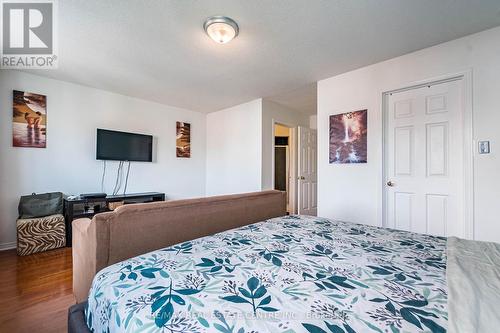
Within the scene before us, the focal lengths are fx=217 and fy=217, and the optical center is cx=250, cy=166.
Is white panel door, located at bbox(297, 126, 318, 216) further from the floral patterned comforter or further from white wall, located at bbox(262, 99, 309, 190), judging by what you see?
the floral patterned comforter

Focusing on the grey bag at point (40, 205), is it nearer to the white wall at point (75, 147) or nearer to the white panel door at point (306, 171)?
the white wall at point (75, 147)

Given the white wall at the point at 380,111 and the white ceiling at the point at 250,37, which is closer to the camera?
the white ceiling at the point at 250,37

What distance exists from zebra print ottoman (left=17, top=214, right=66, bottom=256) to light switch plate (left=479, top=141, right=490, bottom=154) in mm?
4947

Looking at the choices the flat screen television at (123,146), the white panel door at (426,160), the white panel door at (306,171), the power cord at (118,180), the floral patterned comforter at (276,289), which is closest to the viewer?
the floral patterned comforter at (276,289)

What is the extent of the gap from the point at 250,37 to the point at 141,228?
2.01m

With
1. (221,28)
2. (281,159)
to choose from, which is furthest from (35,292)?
(281,159)

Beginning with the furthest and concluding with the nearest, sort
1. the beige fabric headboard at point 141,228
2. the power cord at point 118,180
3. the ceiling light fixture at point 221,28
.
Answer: the power cord at point 118,180, the ceiling light fixture at point 221,28, the beige fabric headboard at point 141,228

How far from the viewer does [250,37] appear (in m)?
2.19

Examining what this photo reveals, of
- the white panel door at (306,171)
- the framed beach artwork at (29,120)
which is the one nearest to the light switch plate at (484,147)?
the white panel door at (306,171)

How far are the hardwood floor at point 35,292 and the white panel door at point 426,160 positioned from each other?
337cm

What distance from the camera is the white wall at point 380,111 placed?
204 centimetres

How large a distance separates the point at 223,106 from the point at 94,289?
4136 mm

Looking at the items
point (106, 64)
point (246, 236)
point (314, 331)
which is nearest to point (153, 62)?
point (106, 64)

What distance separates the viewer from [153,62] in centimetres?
272
